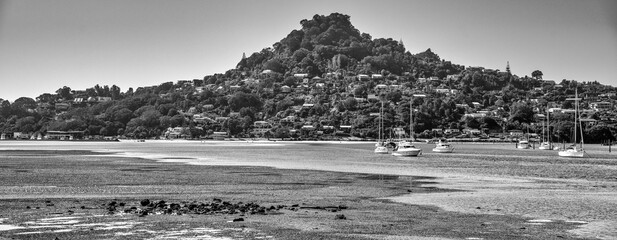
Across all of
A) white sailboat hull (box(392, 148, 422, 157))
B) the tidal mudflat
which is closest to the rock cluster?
the tidal mudflat

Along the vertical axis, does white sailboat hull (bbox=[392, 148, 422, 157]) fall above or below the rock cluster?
above

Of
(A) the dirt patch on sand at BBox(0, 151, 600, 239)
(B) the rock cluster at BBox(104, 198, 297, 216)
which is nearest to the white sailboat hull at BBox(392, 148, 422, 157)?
(A) the dirt patch on sand at BBox(0, 151, 600, 239)

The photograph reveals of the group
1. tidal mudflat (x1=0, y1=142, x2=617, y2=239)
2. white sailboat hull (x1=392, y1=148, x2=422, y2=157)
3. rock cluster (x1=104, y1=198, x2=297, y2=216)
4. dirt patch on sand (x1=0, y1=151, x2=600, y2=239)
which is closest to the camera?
dirt patch on sand (x1=0, y1=151, x2=600, y2=239)

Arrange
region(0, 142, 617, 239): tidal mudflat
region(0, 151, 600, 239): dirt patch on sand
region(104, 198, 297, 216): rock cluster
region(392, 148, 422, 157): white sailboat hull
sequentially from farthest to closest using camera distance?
region(392, 148, 422, 157): white sailboat hull → region(104, 198, 297, 216): rock cluster → region(0, 142, 617, 239): tidal mudflat → region(0, 151, 600, 239): dirt patch on sand

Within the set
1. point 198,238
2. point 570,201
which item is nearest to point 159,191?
point 198,238

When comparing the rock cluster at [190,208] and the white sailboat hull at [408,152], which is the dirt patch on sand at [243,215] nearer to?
the rock cluster at [190,208]

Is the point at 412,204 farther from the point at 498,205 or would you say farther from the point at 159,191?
the point at 159,191

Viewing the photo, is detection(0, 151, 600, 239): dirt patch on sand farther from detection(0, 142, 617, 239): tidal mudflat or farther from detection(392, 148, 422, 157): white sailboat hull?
detection(392, 148, 422, 157): white sailboat hull

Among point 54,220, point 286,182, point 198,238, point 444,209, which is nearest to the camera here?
Result: point 198,238

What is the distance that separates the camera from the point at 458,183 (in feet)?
161

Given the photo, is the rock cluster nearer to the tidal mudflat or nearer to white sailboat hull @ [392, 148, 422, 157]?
the tidal mudflat

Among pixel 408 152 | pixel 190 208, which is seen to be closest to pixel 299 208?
pixel 190 208

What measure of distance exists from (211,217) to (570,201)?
733 inches

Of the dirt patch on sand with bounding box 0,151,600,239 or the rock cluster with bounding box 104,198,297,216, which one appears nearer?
the dirt patch on sand with bounding box 0,151,600,239
